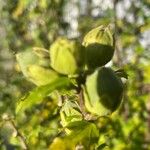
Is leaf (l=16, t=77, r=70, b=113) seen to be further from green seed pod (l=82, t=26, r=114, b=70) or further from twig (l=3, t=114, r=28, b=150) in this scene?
twig (l=3, t=114, r=28, b=150)

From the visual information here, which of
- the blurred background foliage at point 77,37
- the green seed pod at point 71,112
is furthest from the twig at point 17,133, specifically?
the green seed pod at point 71,112

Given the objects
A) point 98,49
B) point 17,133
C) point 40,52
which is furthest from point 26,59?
point 17,133

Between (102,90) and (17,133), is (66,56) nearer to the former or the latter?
(102,90)

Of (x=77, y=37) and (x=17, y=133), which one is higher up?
(x=77, y=37)

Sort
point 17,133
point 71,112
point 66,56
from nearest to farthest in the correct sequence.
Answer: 1. point 66,56
2. point 71,112
3. point 17,133

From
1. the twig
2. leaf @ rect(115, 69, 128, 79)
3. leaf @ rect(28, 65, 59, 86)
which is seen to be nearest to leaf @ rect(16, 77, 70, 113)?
leaf @ rect(28, 65, 59, 86)

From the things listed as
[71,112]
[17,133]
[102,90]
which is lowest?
[17,133]
